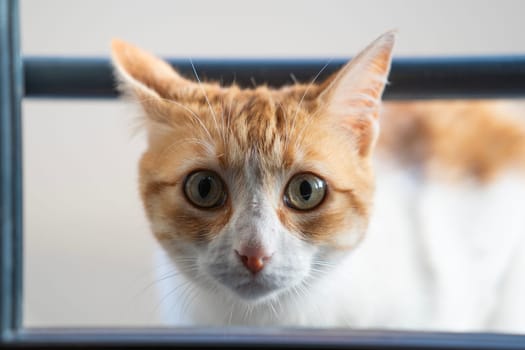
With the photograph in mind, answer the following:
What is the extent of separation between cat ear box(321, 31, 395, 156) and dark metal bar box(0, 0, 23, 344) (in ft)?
1.75

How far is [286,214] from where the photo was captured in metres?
0.91

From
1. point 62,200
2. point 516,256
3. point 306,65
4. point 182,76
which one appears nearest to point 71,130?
point 62,200

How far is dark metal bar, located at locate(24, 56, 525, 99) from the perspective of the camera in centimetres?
88

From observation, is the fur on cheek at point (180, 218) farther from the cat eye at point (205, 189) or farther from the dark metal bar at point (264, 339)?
the dark metal bar at point (264, 339)

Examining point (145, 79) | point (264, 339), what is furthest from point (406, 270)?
point (145, 79)

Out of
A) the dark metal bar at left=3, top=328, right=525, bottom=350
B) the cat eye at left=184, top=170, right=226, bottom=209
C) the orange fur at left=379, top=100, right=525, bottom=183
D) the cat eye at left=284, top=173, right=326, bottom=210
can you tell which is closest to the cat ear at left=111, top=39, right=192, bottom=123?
the cat eye at left=184, top=170, right=226, bottom=209

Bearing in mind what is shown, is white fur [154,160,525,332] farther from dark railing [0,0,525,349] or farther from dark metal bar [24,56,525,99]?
dark metal bar [24,56,525,99]

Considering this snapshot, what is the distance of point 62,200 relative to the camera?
123 cm

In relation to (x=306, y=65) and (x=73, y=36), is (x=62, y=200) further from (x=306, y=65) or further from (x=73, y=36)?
(x=306, y=65)

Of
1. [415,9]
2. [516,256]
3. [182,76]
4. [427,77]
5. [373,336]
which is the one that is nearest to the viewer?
[373,336]

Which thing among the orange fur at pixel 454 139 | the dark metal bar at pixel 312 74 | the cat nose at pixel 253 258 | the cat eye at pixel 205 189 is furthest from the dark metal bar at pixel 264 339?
the orange fur at pixel 454 139

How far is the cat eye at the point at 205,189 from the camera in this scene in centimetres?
93

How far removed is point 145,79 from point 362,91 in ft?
1.43

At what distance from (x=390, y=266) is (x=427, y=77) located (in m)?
0.47
